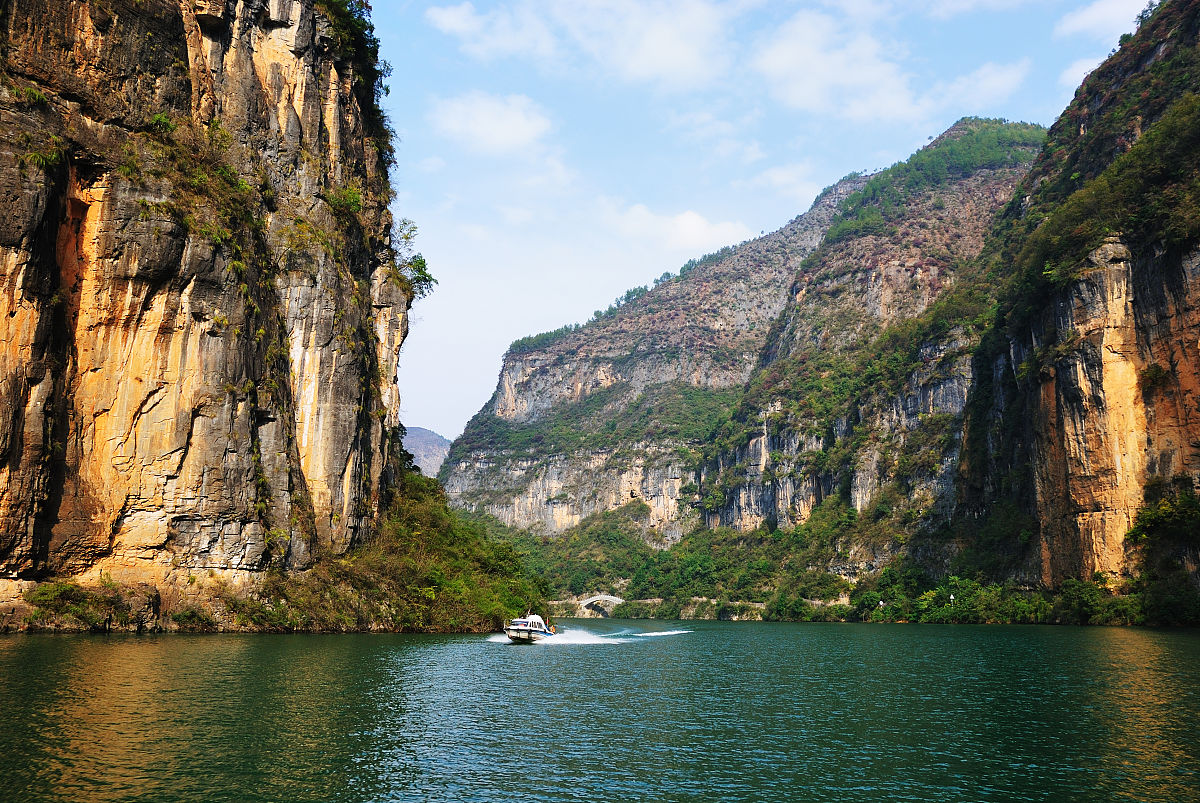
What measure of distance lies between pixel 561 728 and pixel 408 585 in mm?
34960

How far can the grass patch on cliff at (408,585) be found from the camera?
151ft

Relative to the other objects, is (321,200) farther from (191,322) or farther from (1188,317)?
(1188,317)

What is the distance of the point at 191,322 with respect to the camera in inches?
1714

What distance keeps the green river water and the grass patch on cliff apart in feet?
25.7

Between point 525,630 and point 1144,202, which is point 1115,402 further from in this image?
point 525,630

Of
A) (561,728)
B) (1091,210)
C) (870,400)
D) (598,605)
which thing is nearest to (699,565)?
(598,605)

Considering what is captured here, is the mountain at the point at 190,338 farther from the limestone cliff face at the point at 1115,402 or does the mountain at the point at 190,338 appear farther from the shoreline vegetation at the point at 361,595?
the limestone cliff face at the point at 1115,402

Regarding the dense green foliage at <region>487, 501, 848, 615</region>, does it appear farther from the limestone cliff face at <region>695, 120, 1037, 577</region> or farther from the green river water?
the green river water

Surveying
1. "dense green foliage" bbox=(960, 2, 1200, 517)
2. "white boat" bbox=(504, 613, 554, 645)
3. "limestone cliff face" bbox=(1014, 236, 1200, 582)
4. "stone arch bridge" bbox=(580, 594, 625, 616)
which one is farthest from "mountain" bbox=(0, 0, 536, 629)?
"stone arch bridge" bbox=(580, 594, 625, 616)

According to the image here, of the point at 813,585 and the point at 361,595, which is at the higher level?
the point at 361,595

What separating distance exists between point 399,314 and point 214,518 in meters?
26.0

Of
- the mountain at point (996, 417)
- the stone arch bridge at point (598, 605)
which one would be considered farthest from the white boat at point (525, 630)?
the stone arch bridge at point (598, 605)

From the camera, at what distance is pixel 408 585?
5581 centimetres

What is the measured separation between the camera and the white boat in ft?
174
